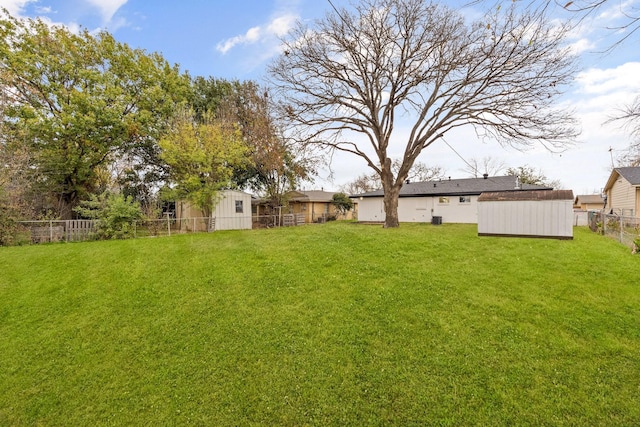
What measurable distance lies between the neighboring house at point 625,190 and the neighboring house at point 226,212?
20112 mm

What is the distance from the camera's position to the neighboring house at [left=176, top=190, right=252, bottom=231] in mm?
17094

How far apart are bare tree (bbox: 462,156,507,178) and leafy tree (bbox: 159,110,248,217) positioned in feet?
113

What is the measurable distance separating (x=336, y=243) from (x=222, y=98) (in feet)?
60.8

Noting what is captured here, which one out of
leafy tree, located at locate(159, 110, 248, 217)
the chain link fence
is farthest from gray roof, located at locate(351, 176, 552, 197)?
leafy tree, located at locate(159, 110, 248, 217)

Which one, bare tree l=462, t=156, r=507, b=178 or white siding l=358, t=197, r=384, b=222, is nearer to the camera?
white siding l=358, t=197, r=384, b=222

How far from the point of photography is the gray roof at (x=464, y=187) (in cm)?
1902

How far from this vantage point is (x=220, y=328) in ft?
15.6

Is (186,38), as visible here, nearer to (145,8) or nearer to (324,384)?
(145,8)

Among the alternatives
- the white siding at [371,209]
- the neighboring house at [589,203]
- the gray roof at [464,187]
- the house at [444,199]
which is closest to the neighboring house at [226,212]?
the white siding at [371,209]

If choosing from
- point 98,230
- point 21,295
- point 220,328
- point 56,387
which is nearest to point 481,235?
point 220,328

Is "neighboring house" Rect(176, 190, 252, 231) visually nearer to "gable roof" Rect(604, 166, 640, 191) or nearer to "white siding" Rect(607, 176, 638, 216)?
"white siding" Rect(607, 176, 638, 216)

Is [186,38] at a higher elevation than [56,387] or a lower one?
higher

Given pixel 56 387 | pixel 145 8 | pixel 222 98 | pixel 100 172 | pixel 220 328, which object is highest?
pixel 222 98

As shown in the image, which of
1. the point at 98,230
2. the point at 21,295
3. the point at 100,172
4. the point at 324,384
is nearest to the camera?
the point at 324,384
